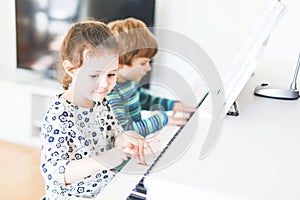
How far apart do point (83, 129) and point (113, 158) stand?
0.15m

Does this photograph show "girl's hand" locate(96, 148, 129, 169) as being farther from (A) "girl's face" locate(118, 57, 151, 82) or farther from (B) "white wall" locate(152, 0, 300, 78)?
(B) "white wall" locate(152, 0, 300, 78)

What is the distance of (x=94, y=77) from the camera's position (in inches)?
40.6

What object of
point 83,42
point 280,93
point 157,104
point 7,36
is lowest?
point 157,104

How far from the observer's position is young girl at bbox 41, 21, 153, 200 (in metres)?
0.97

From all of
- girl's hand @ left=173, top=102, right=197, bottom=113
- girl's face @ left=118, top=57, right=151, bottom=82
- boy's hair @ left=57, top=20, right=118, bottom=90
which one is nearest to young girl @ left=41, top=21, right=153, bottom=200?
boy's hair @ left=57, top=20, right=118, bottom=90

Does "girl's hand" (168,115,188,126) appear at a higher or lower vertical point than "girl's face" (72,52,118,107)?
lower

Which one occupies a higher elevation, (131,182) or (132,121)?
(131,182)

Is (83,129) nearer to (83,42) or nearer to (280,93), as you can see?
(83,42)

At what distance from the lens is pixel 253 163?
2.90ft

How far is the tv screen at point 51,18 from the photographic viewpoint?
7.84 feet

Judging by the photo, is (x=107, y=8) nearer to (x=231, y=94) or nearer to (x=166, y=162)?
(x=231, y=94)

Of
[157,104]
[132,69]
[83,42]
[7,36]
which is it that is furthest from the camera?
[7,36]

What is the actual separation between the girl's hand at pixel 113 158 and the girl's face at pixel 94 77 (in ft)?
0.51

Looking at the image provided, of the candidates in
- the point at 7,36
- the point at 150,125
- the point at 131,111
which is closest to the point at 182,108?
the point at 150,125
